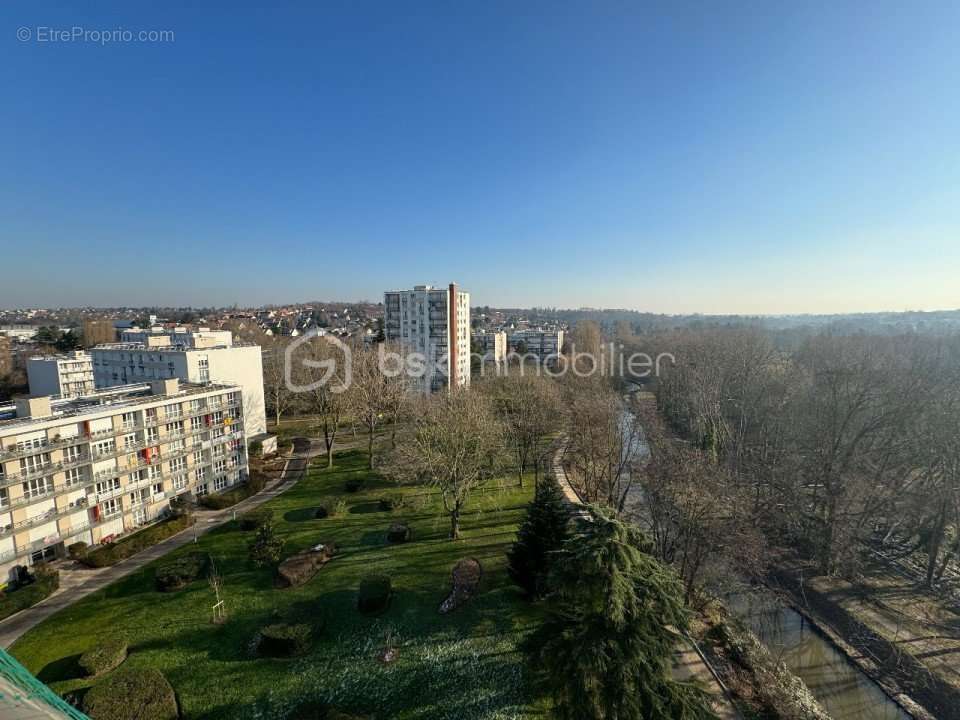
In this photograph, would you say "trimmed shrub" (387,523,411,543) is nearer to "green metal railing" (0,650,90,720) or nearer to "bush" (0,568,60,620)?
"bush" (0,568,60,620)

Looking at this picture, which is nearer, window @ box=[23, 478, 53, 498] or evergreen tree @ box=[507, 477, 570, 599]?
evergreen tree @ box=[507, 477, 570, 599]

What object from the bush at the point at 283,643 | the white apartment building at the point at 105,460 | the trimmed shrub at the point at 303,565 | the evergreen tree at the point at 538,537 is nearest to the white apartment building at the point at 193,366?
the white apartment building at the point at 105,460

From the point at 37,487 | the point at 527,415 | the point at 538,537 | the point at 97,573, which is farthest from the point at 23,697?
the point at 527,415

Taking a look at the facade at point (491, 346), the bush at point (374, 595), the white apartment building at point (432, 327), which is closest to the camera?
the bush at point (374, 595)

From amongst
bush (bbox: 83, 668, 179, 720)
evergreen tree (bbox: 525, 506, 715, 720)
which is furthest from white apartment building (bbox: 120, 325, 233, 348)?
evergreen tree (bbox: 525, 506, 715, 720)

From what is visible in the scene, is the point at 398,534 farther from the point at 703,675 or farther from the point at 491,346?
the point at 491,346

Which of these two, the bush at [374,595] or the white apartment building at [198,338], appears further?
the white apartment building at [198,338]

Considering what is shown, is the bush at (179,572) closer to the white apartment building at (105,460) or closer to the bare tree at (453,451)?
the white apartment building at (105,460)
